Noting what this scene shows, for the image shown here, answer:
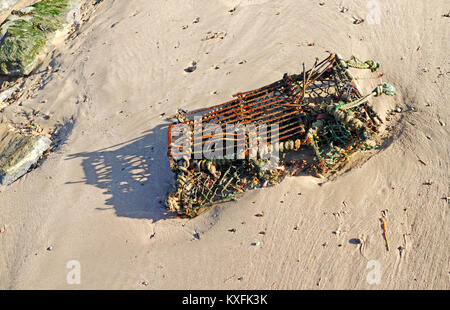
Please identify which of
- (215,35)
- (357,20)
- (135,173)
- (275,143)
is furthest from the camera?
(215,35)

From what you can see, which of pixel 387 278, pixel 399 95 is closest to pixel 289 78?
pixel 399 95

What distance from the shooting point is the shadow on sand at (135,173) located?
611cm

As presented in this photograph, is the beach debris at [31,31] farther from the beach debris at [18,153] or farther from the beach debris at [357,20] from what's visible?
the beach debris at [357,20]

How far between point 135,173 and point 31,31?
6506 millimetres

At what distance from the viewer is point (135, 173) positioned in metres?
6.52

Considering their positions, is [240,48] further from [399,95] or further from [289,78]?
[399,95]

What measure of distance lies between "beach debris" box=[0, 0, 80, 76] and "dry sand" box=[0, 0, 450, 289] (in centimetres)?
47

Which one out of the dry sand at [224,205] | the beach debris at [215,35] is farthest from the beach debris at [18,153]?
Result: the beach debris at [215,35]

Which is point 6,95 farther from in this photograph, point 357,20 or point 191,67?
point 357,20

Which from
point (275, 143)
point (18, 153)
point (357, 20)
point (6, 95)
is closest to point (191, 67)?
point (275, 143)
